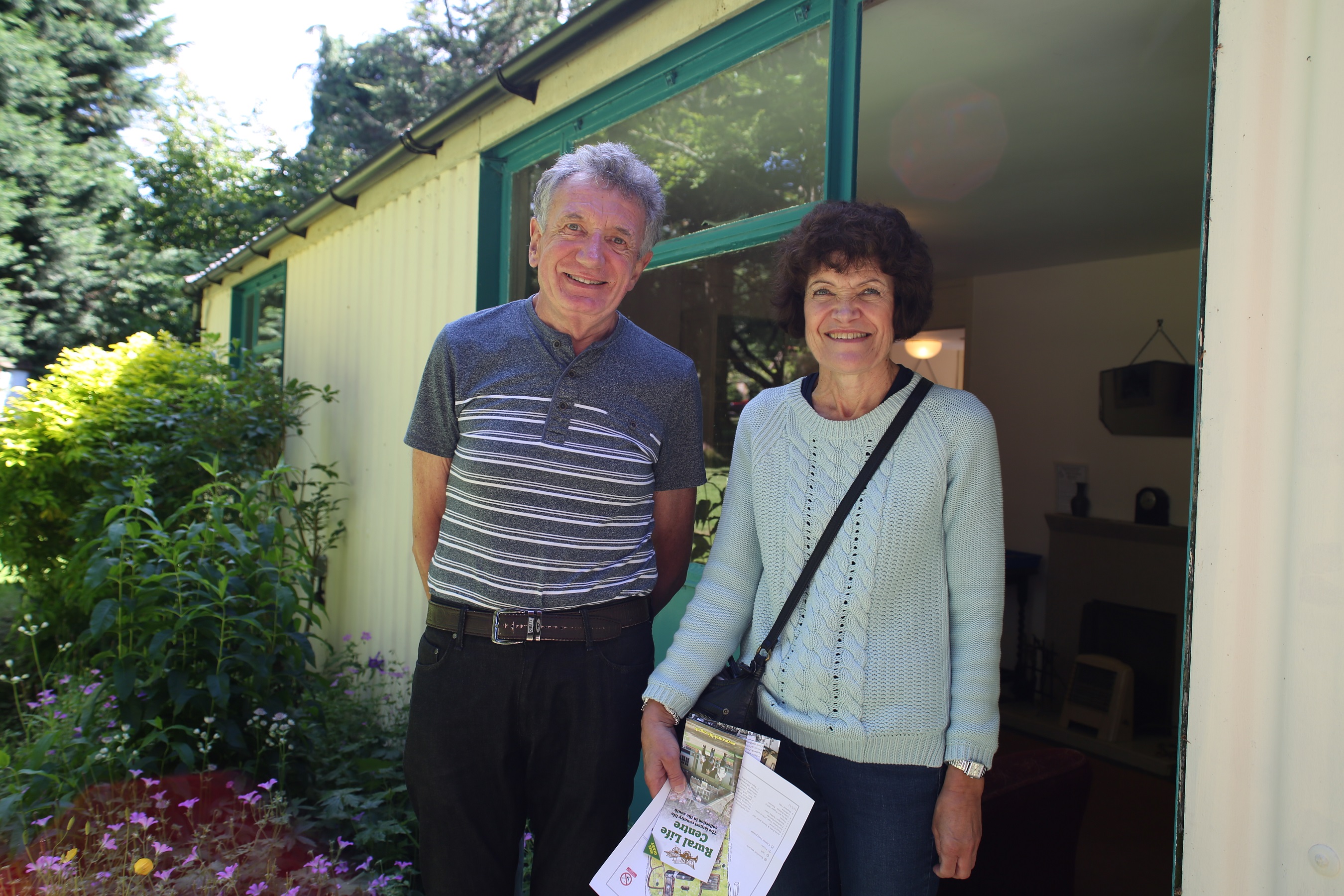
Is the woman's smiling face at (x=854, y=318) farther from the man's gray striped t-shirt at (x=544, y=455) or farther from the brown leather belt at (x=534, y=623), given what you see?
the brown leather belt at (x=534, y=623)

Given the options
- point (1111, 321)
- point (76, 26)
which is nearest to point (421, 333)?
point (1111, 321)

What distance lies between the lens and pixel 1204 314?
4.36 feet

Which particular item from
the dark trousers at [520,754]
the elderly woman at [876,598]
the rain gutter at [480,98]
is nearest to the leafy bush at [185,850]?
the dark trousers at [520,754]

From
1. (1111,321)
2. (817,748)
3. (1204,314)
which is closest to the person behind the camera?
(1204,314)

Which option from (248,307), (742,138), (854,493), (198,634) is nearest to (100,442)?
(198,634)

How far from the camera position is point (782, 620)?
4.93 feet

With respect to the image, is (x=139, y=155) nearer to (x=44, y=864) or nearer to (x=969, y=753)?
(x=44, y=864)

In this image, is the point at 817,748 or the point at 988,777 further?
the point at 988,777

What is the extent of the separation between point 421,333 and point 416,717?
292 centimetres

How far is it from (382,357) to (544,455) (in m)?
3.45

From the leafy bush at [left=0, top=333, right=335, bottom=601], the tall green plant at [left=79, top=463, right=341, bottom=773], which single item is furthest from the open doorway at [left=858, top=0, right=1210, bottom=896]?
the leafy bush at [left=0, top=333, right=335, bottom=601]

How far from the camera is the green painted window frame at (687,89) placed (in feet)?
7.28

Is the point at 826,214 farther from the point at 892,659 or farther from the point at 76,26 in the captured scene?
the point at 76,26

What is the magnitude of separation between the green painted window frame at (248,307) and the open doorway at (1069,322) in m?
5.83
